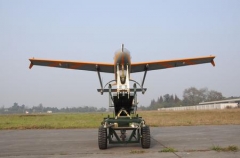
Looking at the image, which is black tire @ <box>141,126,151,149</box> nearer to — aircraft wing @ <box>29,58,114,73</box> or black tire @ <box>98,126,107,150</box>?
black tire @ <box>98,126,107,150</box>

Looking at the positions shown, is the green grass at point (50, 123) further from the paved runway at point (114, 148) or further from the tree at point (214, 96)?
the tree at point (214, 96)

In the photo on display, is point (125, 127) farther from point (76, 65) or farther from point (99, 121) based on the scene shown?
point (99, 121)

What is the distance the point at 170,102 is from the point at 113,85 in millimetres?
185415

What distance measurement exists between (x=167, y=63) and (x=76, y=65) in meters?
5.13

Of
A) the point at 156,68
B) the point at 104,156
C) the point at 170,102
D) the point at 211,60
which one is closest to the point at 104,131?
the point at 104,156

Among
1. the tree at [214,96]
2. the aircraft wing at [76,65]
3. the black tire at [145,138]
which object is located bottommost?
the black tire at [145,138]

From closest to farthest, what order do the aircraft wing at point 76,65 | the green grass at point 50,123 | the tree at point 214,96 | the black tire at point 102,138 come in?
1. the black tire at point 102,138
2. the aircraft wing at point 76,65
3. the green grass at point 50,123
4. the tree at point 214,96

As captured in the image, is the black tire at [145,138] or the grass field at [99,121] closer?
the black tire at [145,138]

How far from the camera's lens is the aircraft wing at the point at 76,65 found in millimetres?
16094

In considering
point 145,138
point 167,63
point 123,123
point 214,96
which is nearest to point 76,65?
point 167,63

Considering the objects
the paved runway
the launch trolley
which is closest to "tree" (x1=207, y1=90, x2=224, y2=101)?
the paved runway

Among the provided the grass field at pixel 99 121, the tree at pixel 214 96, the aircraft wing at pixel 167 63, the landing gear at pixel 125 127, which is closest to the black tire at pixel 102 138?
the landing gear at pixel 125 127

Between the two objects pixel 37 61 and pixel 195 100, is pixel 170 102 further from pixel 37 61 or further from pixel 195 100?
pixel 37 61

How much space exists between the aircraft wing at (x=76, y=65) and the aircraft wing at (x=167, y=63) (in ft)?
4.80
